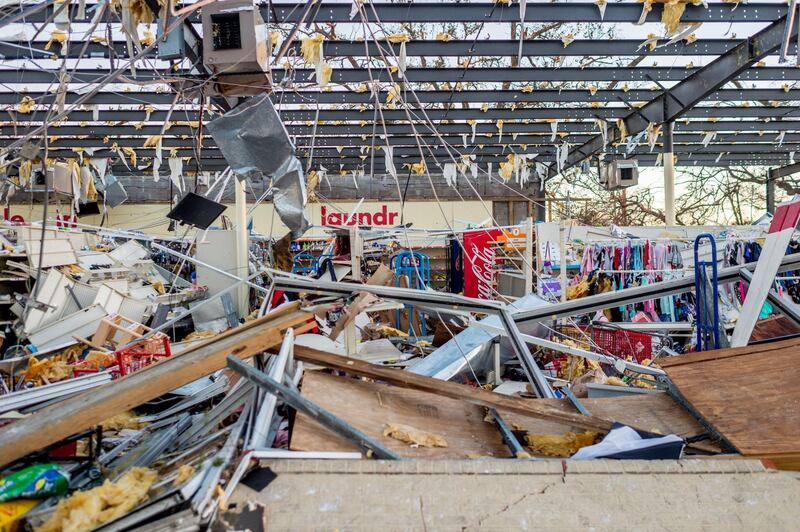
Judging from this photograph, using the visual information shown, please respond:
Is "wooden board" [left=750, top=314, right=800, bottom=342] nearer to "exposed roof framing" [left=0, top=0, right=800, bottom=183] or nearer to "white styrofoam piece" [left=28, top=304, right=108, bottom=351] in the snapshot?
"exposed roof framing" [left=0, top=0, right=800, bottom=183]

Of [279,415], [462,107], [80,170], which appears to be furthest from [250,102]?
[80,170]

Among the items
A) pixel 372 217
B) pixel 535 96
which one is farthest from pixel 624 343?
pixel 372 217

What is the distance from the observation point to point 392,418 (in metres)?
3.12

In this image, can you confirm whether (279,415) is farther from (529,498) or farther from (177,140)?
(177,140)

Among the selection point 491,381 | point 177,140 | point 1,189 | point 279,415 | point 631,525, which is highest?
point 177,140

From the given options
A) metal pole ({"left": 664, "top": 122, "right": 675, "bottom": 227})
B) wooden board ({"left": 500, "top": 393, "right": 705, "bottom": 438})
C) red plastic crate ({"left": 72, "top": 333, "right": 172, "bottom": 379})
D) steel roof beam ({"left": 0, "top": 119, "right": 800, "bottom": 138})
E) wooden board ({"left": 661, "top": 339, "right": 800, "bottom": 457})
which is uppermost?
steel roof beam ({"left": 0, "top": 119, "right": 800, "bottom": 138})

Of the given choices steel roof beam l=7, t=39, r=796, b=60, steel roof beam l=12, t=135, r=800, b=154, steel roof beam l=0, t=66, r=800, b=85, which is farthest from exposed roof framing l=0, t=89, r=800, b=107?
steel roof beam l=12, t=135, r=800, b=154

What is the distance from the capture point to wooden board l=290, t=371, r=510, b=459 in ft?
9.08

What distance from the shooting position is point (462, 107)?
48.8 feet

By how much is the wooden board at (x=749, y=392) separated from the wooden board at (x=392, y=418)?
1.15 m

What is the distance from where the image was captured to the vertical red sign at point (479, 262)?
10.7 metres

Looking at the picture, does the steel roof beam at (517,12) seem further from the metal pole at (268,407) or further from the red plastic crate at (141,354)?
the metal pole at (268,407)

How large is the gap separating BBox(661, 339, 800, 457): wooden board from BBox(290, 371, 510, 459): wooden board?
3.79ft

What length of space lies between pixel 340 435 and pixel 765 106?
16.1m
